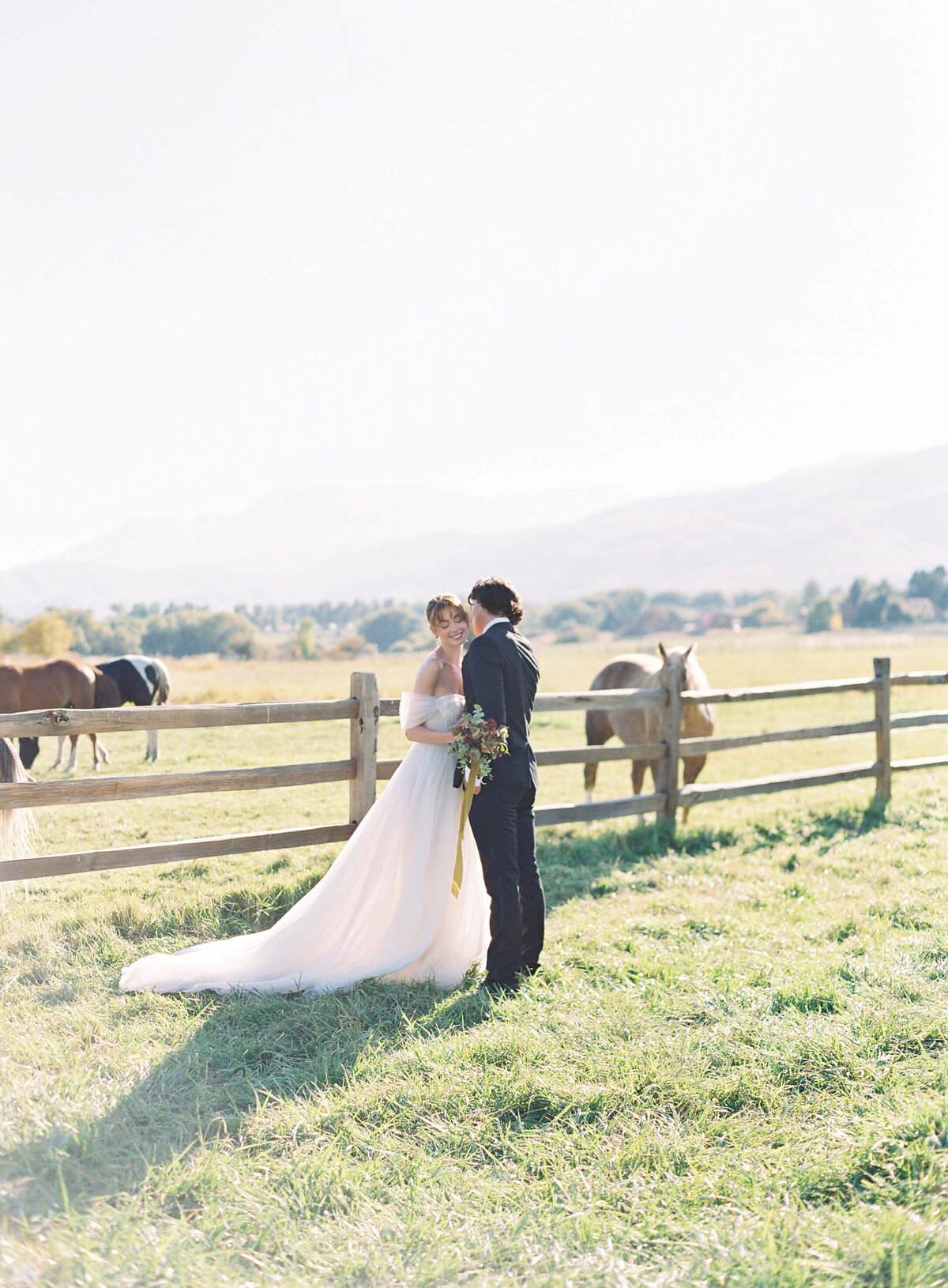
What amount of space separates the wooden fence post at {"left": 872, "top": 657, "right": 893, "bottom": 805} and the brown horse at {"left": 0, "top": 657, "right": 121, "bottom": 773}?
9.28m

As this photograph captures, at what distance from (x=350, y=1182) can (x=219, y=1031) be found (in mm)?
1448

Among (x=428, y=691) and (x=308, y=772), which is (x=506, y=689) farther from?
(x=308, y=772)

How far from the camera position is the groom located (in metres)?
4.77

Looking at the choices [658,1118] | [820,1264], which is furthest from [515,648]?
[820,1264]

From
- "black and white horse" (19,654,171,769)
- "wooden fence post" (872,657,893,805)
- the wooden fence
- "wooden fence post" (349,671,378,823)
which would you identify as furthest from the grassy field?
"black and white horse" (19,654,171,769)

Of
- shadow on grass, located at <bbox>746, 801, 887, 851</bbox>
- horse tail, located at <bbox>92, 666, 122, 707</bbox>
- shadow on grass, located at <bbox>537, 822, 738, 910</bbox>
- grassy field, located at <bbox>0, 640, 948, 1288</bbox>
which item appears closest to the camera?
grassy field, located at <bbox>0, 640, 948, 1288</bbox>

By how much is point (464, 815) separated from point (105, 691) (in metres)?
9.79

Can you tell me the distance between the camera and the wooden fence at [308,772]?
5.09 meters

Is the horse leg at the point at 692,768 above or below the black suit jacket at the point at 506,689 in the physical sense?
below

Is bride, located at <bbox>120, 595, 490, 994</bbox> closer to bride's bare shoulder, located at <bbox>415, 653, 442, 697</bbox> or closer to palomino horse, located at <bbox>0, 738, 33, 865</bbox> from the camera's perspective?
bride's bare shoulder, located at <bbox>415, 653, 442, 697</bbox>

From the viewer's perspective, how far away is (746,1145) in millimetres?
3230

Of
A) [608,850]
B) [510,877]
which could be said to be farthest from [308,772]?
[608,850]

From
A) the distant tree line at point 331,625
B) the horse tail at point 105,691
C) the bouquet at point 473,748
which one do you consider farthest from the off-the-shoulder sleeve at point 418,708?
the distant tree line at point 331,625

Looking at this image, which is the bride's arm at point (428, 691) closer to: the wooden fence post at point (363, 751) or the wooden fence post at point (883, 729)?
the wooden fence post at point (363, 751)
